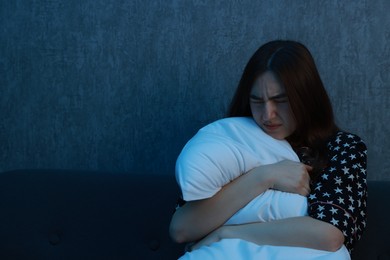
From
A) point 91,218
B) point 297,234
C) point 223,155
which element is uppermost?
point 223,155

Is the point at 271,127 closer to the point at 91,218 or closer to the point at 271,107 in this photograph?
the point at 271,107

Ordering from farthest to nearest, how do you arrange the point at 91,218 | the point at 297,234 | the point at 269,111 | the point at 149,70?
the point at 149,70
the point at 91,218
the point at 269,111
the point at 297,234

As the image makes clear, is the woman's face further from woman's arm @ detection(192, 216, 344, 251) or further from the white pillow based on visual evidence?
woman's arm @ detection(192, 216, 344, 251)

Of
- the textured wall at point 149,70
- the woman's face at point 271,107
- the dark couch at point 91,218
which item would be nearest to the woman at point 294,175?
the woman's face at point 271,107

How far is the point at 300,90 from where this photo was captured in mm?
1451

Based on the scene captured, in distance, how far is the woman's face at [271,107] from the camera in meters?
1.44

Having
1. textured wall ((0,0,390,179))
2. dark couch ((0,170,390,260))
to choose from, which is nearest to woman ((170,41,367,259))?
dark couch ((0,170,390,260))

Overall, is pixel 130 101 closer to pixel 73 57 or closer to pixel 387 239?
pixel 73 57

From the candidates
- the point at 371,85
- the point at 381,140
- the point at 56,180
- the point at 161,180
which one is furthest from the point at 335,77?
the point at 56,180

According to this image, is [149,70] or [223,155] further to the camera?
[149,70]

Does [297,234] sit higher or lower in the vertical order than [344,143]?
lower

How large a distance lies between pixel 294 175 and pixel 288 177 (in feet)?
0.06

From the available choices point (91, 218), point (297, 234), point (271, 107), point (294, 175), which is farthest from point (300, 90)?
point (91, 218)

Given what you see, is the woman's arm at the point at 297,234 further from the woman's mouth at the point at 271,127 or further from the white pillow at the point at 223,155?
the woman's mouth at the point at 271,127
